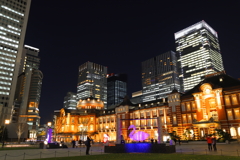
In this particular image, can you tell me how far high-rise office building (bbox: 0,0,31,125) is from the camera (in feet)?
384

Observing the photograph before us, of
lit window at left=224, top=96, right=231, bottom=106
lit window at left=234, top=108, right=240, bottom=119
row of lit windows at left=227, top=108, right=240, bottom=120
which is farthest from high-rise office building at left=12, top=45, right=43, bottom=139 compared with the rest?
lit window at left=234, top=108, right=240, bottom=119

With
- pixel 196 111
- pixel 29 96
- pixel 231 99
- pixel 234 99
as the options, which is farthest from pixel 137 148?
pixel 29 96

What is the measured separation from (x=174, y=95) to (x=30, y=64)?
174 m

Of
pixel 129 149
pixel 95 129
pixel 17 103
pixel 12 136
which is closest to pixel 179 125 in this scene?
pixel 129 149

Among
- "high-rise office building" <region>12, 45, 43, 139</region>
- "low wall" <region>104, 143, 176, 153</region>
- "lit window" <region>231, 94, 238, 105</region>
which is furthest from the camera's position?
"high-rise office building" <region>12, 45, 43, 139</region>

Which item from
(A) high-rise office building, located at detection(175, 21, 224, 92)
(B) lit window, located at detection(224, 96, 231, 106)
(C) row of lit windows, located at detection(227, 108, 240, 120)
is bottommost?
(C) row of lit windows, located at detection(227, 108, 240, 120)

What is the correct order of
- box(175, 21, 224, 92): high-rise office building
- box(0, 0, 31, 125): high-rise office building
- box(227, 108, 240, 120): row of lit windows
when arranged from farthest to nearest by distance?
box(175, 21, 224, 92): high-rise office building → box(0, 0, 31, 125): high-rise office building → box(227, 108, 240, 120): row of lit windows

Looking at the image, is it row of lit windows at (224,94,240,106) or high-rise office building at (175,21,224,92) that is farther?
high-rise office building at (175,21,224,92)

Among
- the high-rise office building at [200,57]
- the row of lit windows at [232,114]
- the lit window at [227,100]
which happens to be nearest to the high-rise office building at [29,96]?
the lit window at [227,100]

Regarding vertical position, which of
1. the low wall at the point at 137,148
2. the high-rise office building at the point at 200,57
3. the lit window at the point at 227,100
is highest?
the high-rise office building at the point at 200,57

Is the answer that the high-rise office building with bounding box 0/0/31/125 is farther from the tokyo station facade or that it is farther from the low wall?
the low wall

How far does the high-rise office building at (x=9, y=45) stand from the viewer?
117062 mm

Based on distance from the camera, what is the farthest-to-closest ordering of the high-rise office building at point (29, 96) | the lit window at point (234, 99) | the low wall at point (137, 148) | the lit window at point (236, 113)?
the high-rise office building at point (29, 96), the lit window at point (234, 99), the lit window at point (236, 113), the low wall at point (137, 148)

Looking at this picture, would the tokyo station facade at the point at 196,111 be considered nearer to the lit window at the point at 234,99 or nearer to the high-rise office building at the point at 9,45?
the lit window at the point at 234,99
